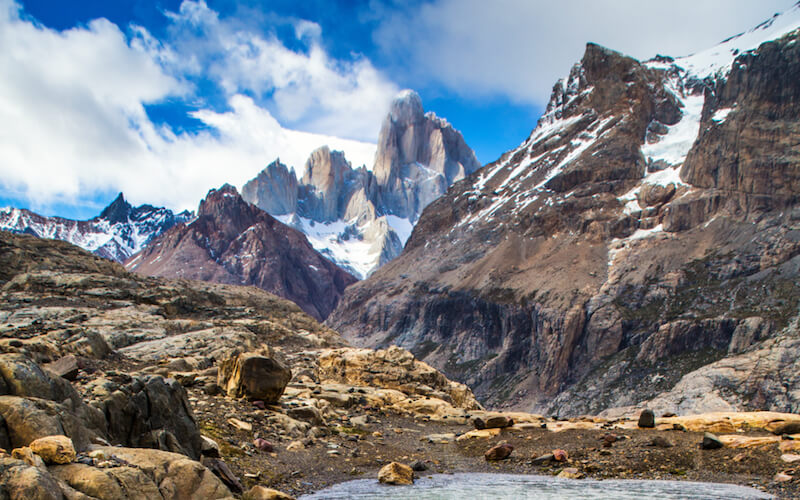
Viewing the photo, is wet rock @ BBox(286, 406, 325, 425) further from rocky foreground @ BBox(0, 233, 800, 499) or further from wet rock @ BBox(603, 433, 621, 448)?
wet rock @ BBox(603, 433, 621, 448)

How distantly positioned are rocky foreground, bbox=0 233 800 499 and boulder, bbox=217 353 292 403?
0.09 m

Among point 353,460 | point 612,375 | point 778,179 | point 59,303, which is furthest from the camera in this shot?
point 778,179

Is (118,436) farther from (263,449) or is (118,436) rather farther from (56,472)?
(263,449)

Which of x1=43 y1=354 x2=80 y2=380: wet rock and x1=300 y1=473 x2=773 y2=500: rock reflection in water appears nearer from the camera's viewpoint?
x1=300 y1=473 x2=773 y2=500: rock reflection in water

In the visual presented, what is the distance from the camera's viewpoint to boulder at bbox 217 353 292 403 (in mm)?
30766

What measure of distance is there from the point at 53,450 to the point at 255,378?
69.9 ft

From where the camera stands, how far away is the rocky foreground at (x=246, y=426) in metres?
11.2

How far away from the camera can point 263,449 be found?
2245 cm

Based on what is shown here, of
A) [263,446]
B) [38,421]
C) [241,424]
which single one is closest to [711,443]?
[263,446]

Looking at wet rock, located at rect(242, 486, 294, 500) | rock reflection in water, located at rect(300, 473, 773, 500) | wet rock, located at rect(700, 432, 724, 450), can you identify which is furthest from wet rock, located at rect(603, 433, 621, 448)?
wet rock, located at rect(242, 486, 294, 500)

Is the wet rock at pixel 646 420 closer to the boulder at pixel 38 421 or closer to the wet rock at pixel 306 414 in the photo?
the wet rock at pixel 306 414

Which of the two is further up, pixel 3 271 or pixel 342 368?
pixel 3 271

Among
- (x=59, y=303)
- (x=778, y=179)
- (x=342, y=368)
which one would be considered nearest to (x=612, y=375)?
(x=778, y=179)

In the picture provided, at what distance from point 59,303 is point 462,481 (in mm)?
60141
